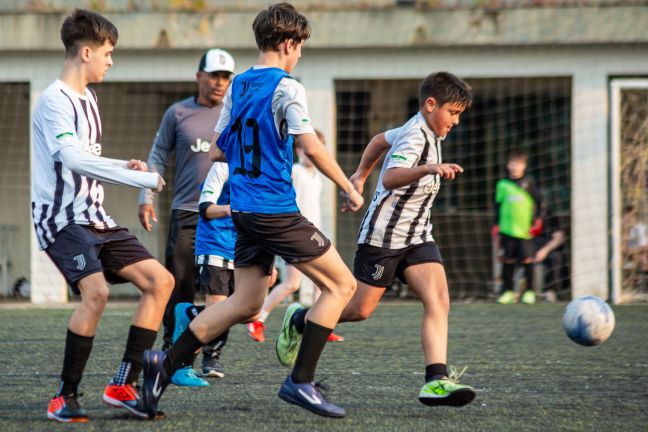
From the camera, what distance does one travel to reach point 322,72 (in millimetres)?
13727

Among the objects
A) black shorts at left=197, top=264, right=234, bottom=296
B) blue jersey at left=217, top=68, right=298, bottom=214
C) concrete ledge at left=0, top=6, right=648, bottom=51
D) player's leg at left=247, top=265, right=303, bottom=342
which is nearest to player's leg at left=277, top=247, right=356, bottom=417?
blue jersey at left=217, top=68, right=298, bottom=214

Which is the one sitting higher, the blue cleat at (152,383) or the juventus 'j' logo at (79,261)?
the juventus 'j' logo at (79,261)

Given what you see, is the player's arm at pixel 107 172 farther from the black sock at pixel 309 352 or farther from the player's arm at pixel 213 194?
the player's arm at pixel 213 194

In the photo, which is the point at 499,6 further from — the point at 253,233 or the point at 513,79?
the point at 253,233

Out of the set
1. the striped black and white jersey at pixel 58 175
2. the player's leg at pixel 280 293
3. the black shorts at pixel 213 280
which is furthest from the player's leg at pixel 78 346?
the player's leg at pixel 280 293

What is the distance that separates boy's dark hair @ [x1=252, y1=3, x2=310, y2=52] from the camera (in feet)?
15.3

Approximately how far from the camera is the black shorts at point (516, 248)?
12.9 metres

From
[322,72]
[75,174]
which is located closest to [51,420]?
[75,174]

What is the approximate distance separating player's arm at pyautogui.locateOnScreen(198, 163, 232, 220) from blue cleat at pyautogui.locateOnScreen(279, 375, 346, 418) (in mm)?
1757

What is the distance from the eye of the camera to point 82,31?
15.6ft

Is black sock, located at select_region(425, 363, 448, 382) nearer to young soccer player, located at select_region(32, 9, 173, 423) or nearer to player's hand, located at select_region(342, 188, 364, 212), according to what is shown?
player's hand, located at select_region(342, 188, 364, 212)

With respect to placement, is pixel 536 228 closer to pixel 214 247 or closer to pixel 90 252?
pixel 214 247

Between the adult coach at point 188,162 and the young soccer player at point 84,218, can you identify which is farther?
the adult coach at point 188,162

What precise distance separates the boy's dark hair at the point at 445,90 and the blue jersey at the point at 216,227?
5.00 ft
